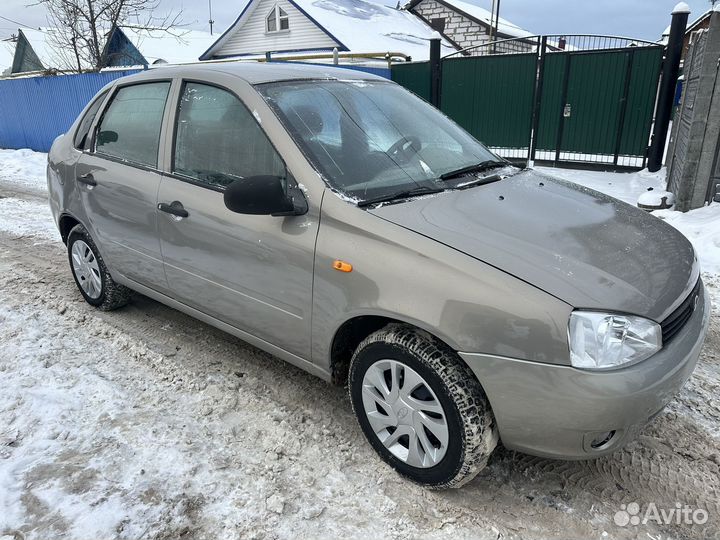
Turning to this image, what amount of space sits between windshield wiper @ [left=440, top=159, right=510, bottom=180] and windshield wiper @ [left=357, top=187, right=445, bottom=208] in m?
0.20

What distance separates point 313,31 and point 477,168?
22.0m

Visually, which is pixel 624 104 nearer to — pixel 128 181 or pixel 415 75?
pixel 415 75

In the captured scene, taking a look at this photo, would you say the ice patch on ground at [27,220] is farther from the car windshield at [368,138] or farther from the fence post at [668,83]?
the fence post at [668,83]

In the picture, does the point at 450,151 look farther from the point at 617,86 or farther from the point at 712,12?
the point at 617,86

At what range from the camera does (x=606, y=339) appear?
198cm

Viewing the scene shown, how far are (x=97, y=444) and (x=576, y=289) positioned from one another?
2409 millimetres

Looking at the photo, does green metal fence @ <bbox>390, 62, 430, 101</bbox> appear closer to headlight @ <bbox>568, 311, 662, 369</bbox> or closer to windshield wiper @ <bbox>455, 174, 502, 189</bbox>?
windshield wiper @ <bbox>455, 174, 502, 189</bbox>

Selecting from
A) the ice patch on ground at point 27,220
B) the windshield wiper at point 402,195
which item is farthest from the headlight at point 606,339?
the ice patch on ground at point 27,220

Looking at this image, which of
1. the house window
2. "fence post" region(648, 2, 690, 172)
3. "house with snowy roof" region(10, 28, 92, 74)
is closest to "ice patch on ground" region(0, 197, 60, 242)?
"fence post" region(648, 2, 690, 172)

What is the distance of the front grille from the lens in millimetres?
Answer: 2137

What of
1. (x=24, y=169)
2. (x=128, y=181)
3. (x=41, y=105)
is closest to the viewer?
(x=128, y=181)

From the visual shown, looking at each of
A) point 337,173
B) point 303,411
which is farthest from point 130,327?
point 337,173

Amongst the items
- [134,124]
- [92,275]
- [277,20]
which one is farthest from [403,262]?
[277,20]
